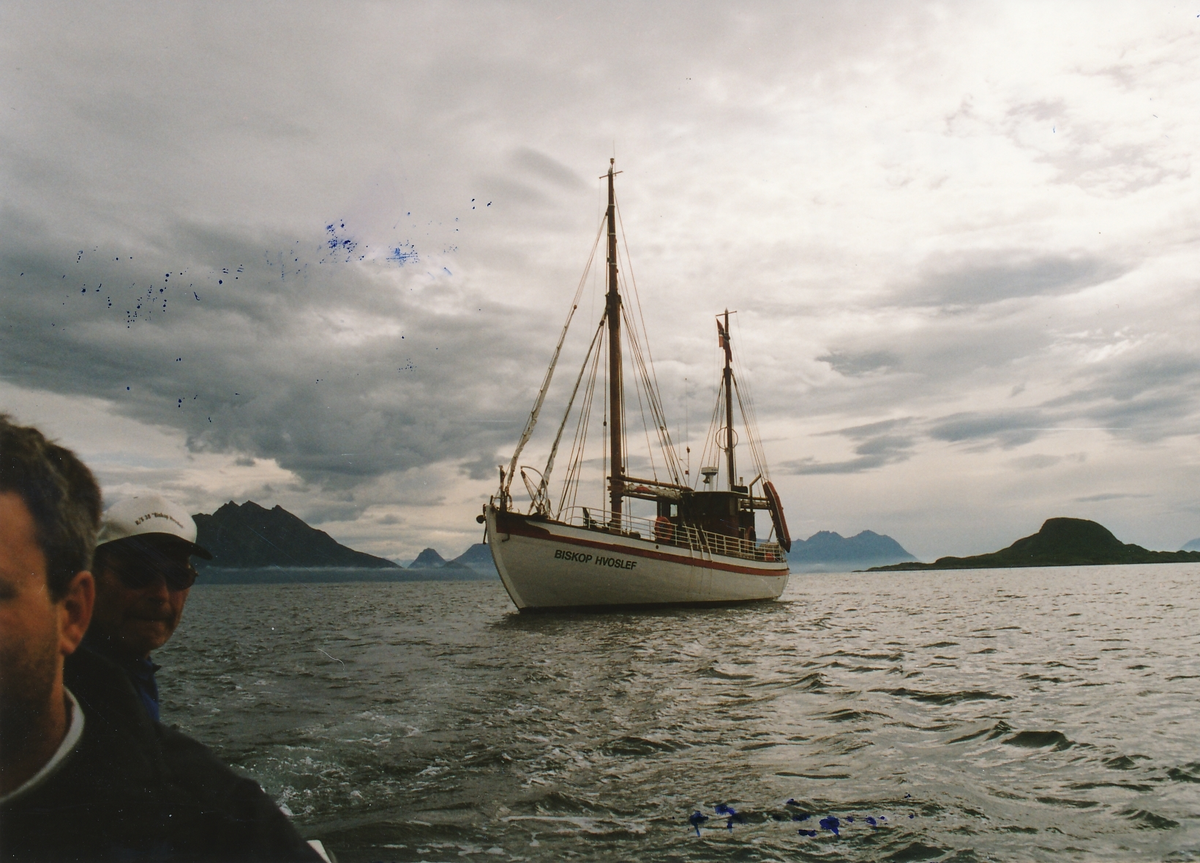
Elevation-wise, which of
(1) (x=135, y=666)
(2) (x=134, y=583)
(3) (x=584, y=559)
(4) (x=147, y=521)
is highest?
(4) (x=147, y=521)

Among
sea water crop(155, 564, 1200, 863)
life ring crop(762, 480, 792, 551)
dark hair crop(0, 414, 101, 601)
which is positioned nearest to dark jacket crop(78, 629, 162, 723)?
dark hair crop(0, 414, 101, 601)

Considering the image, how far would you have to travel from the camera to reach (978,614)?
3077cm

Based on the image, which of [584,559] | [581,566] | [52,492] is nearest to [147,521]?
[52,492]

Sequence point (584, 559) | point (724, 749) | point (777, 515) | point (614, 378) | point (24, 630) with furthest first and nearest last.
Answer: point (777, 515) < point (614, 378) < point (584, 559) < point (724, 749) < point (24, 630)

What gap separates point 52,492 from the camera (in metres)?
1.55

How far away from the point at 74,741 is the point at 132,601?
1.75m

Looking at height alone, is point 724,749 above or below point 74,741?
below

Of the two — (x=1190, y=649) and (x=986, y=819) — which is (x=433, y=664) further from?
(x=1190, y=649)

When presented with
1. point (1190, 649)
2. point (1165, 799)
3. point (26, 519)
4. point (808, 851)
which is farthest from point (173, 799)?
point (1190, 649)

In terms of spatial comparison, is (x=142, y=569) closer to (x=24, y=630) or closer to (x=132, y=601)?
(x=132, y=601)

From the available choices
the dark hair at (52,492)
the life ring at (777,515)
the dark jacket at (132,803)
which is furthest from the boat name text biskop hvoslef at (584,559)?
the dark hair at (52,492)

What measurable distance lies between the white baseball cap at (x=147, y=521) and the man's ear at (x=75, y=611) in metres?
1.49

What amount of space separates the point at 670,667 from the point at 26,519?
13368mm

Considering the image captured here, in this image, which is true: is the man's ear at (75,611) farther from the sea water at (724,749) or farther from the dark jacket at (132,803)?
the sea water at (724,749)
